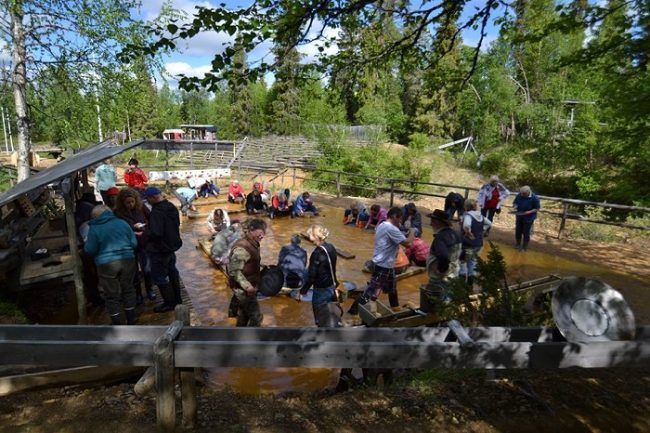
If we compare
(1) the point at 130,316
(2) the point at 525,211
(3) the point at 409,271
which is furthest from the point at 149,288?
(2) the point at 525,211

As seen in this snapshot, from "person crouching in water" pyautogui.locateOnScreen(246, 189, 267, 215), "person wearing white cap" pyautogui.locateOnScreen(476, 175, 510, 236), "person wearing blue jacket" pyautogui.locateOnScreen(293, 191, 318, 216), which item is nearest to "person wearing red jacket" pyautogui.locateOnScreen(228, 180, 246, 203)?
"person crouching in water" pyautogui.locateOnScreen(246, 189, 267, 215)

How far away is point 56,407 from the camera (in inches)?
116

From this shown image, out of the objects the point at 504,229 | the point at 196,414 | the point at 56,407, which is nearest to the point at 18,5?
the point at 56,407

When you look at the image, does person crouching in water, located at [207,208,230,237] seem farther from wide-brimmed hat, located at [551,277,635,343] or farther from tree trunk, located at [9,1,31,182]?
wide-brimmed hat, located at [551,277,635,343]

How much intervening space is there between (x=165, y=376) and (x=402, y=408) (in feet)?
5.76

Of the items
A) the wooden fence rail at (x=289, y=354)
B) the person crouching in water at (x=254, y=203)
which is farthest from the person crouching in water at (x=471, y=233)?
the person crouching in water at (x=254, y=203)

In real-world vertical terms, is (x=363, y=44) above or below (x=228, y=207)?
above

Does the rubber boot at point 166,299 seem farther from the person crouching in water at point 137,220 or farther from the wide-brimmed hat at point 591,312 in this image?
the wide-brimmed hat at point 591,312

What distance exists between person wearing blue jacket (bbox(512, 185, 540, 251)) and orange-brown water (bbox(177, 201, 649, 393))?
39 cm

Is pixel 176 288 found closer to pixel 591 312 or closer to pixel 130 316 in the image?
pixel 130 316

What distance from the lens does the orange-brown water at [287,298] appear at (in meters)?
4.25

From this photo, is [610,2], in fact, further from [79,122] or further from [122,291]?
[79,122]

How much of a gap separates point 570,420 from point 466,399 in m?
0.71

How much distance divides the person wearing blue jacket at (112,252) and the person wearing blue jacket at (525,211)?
24.2 ft
